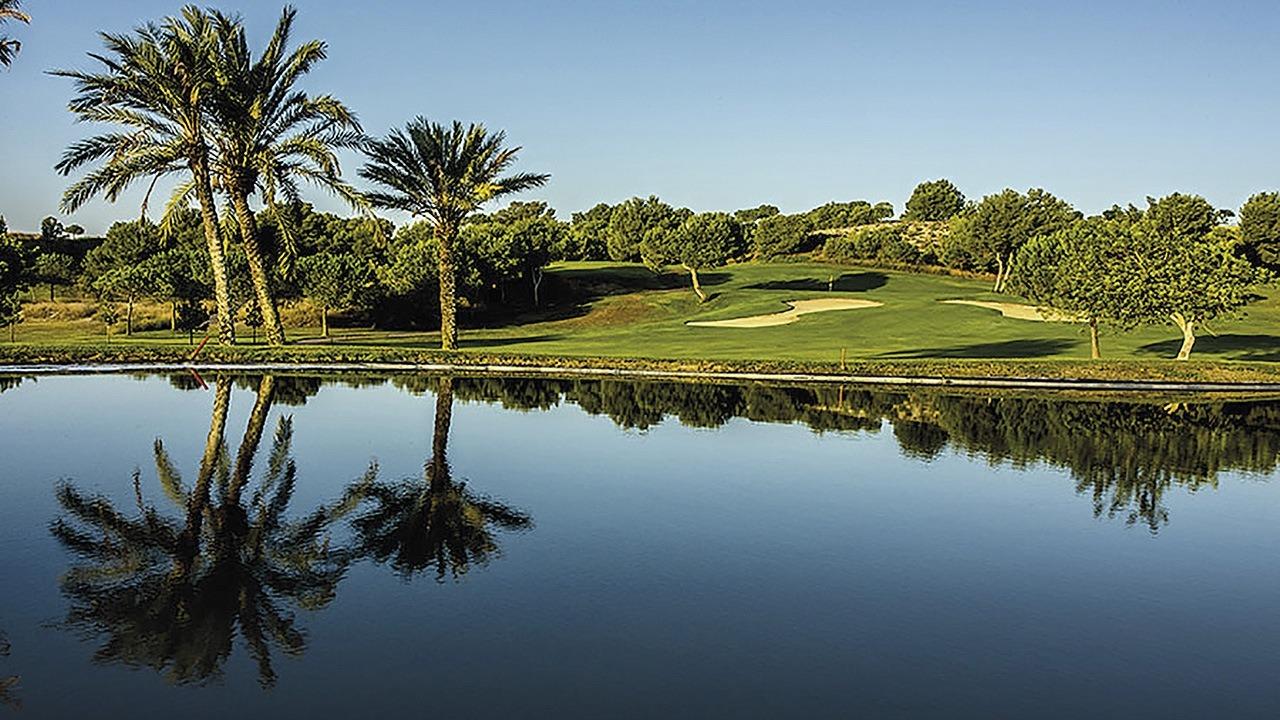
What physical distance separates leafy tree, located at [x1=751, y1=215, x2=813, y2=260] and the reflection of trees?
112889mm

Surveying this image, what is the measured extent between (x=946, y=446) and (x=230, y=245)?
56519 mm

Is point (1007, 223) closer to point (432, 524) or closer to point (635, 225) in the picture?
point (635, 225)

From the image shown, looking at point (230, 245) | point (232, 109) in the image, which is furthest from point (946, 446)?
point (230, 245)

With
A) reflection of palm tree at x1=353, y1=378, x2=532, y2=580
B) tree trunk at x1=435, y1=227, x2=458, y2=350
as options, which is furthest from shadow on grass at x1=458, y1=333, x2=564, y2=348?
reflection of palm tree at x1=353, y1=378, x2=532, y2=580

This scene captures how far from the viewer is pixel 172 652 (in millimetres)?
10000

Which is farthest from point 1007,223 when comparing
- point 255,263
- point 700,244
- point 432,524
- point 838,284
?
point 432,524

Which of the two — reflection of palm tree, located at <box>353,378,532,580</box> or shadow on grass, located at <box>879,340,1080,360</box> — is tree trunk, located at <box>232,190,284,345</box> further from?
shadow on grass, located at <box>879,340,1080,360</box>

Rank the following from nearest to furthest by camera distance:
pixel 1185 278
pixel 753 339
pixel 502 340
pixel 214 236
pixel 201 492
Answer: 1. pixel 201 492
2. pixel 1185 278
3. pixel 214 236
4. pixel 753 339
5. pixel 502 340

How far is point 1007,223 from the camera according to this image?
94.7 m

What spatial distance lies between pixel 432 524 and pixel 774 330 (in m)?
47.5

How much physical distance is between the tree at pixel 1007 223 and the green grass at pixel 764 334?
6786 millimetres

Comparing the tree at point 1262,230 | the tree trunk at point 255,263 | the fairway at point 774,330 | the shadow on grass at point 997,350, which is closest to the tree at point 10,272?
the fairway at point 774,330

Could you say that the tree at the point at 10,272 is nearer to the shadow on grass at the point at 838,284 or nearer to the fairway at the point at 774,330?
the fairway at the point at 774,330

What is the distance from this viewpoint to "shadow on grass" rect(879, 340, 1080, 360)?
47.2 metres
